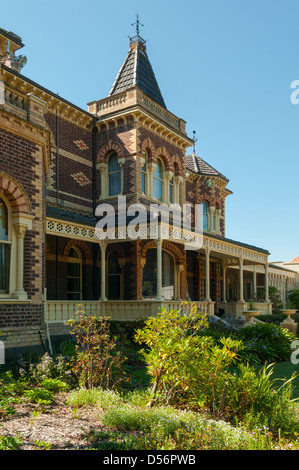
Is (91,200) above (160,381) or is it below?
above

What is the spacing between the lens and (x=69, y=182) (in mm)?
18109

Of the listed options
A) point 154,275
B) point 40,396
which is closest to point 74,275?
point 154,275

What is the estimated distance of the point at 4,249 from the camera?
10039 millimetres

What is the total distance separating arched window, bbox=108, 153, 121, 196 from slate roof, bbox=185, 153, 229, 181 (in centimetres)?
755

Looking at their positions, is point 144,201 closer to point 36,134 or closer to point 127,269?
point 127,269

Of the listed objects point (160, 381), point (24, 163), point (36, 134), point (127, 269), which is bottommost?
point (160, 381)

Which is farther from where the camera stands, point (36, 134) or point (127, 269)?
point (127, 269)

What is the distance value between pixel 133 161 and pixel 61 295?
6.50 metres

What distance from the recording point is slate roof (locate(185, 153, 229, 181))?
2648cm

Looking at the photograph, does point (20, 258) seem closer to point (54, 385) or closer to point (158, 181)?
point (54, 385)

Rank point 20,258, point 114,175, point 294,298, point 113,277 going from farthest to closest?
point 294,298
point 114,175
point 113,277
point 20,258

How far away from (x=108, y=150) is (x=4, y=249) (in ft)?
33.5
